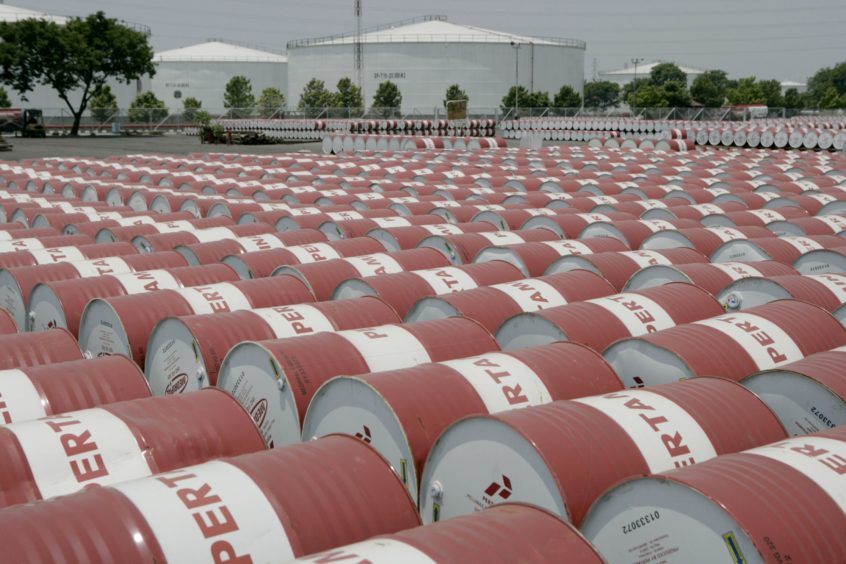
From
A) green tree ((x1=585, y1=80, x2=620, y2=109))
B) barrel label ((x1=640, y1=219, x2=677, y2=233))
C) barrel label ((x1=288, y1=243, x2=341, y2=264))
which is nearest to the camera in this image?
barrel label ((x1=288, y1=243, x2=341, y2=264))

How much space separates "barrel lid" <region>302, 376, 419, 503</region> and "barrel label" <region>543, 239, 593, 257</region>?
22.7 ft

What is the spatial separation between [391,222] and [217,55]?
10974cm

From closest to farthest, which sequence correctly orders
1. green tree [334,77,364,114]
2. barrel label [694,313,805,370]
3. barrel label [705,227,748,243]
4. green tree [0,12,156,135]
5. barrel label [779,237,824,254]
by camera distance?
1. barrel label [694,313,805,370]
2. barrel label [779,237,824,254]
3. barrel label [705,227,748,243]
4. green tree [0,12,156,135]
5. green tree [334,77,364,114]

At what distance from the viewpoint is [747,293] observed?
10734 mm

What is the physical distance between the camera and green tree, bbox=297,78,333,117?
319 feet

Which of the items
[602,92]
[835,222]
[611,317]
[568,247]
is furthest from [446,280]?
[602,92]

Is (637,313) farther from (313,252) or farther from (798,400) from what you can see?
(313,252)

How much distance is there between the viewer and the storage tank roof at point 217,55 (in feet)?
380

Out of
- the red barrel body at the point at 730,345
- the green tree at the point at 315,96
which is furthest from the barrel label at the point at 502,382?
the green tree at the point at 315,96

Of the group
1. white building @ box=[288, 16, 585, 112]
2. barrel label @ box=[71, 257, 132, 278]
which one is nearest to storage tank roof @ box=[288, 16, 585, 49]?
white building @ box=[288, 16, 585, 112]

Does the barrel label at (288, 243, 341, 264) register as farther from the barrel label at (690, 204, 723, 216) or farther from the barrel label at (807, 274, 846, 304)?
the barrel label at (690, 204, 723, 216)

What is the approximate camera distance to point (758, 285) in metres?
10.7

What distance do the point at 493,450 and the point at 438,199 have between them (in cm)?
1491

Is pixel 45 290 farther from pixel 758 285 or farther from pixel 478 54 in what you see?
pixel 478 54
